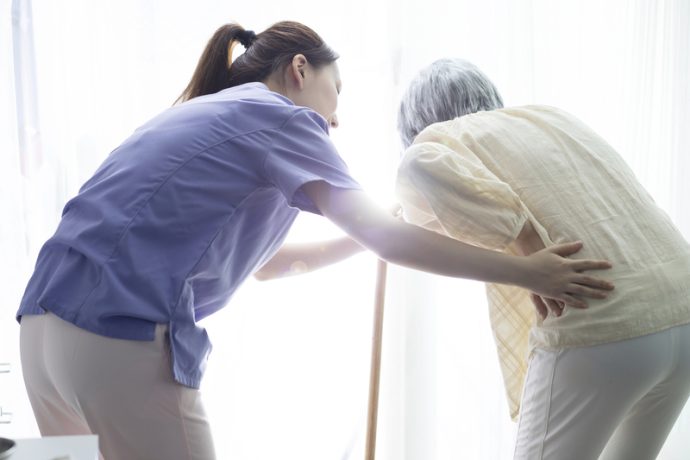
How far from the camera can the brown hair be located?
1421mm

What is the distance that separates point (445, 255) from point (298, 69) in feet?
1.52

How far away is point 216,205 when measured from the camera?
3.75 feet

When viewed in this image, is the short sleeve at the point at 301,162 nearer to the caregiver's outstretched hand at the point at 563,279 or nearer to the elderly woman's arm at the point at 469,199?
the elderly woman's arm at the point at 469,199

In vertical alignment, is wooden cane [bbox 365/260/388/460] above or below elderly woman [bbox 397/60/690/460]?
below

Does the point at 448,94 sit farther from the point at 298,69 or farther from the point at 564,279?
the point at 564,279

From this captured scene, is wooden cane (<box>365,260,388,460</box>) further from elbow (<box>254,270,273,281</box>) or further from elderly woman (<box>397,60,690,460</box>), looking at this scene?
elderly woman (<box>397,60,690,460</box>)

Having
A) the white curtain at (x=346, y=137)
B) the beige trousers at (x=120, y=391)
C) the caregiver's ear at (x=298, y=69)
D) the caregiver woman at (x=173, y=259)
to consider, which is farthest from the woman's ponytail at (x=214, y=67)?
the white curtain at (x=346, y=137)

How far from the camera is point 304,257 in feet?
5.75

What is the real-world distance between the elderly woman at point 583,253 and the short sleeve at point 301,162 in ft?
0.49

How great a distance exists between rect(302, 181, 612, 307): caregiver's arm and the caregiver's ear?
0.33 meters

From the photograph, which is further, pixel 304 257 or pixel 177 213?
pixel 304 257

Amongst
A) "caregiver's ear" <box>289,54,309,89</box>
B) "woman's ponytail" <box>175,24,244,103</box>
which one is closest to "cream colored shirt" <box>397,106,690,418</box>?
"caregiver's ear" <box>289,54,309,89</box>

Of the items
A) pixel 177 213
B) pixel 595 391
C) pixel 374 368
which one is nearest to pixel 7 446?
pixel 177 213

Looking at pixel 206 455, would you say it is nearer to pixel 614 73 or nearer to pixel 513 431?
pixel 513 431
